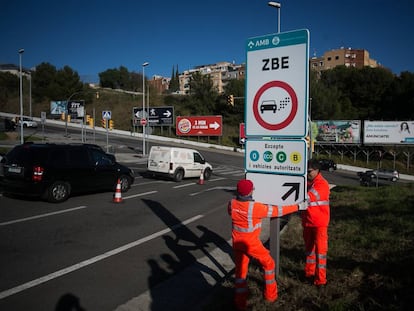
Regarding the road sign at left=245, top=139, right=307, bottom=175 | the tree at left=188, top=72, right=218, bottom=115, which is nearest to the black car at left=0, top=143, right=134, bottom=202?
the road sign at left=245, top=139, right=307, bottom=175

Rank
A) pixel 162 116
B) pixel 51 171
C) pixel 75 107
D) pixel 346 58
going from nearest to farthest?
pixel 51 171
pixel 75 107
pixel 162 116
pixel 346 58

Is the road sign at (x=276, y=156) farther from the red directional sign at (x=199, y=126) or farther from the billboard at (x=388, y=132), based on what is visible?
the red directional sign at (x=199, y=126)

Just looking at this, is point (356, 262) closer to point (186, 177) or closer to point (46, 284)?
point (46, 284)

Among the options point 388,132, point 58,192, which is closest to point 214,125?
point 388,132

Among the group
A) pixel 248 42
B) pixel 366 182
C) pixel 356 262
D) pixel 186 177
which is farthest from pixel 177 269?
pixel 366 182

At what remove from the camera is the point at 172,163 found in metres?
18.2

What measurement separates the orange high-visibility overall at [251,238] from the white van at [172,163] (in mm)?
13988

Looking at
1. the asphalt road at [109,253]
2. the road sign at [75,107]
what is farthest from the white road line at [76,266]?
the road sign at [75,107]

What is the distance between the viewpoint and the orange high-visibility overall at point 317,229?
4.82 meters

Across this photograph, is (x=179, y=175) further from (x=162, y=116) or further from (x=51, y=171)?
(x=162, y=116)

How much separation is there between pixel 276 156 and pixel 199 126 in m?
50.9

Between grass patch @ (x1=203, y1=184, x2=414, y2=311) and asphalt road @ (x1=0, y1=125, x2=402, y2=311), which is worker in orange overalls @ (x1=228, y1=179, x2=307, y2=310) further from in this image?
asphalt road @ (x1=0, y1=125, x2=402, y2=311)

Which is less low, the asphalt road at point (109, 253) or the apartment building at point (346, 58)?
the apartment building at point (346, 58)

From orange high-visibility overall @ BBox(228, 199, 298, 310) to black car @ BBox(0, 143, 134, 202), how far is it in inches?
330
